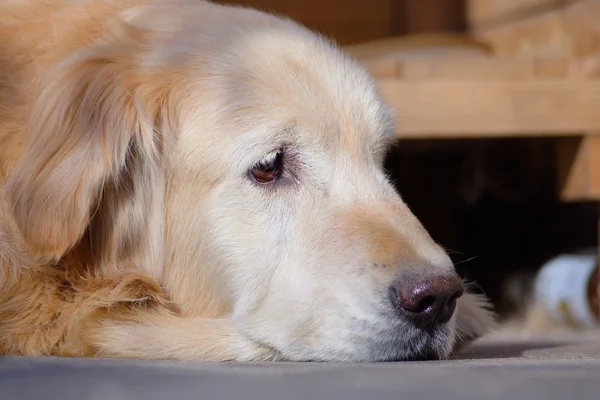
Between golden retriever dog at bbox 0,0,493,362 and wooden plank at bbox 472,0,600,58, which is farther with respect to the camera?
wooden plank at bbox 472,0,600,58

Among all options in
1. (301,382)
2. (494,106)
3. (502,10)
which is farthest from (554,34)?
(301,382)

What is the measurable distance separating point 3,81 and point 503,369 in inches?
62.9

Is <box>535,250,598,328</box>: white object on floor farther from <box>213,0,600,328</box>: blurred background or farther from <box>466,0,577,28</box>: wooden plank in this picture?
<box>466,0,577,28</box>: wooden plank

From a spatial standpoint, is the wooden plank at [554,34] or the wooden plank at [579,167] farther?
the wooden plank at [554,34]

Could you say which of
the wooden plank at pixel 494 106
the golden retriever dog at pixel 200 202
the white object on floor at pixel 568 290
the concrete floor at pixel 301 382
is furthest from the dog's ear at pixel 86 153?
the white object on floor at pixel 568 290

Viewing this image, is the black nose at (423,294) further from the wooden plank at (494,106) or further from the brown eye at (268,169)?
the wooden plank at (494,106)

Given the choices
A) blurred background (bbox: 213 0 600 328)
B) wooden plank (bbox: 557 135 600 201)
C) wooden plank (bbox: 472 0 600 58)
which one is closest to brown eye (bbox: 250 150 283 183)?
blurred background (bbox: 213 0 600 328)

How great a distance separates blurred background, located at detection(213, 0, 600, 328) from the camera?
13.8 feet

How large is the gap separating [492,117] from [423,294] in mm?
2376

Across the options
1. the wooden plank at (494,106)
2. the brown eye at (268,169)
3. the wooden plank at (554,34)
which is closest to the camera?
the brown eye at (268,169)

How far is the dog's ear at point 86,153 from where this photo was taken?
2.22 m

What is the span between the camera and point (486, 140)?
20.3 feet

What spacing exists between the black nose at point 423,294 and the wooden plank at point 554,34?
3012mm

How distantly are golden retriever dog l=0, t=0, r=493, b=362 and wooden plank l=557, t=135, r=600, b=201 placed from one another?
186 cm
